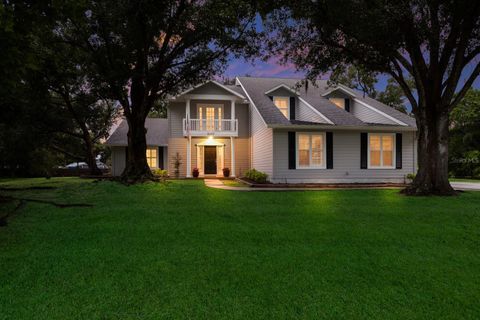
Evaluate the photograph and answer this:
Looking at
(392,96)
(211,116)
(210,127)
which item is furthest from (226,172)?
(392,96)

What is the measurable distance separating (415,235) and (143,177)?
12.4 metres

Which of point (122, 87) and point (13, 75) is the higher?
point (122, 87)

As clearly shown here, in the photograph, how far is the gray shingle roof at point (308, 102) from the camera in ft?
50.4

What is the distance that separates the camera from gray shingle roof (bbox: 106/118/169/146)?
868 inches

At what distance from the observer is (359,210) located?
24.1 feet

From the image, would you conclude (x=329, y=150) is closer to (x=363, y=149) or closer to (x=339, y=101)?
(x=363, y=149)

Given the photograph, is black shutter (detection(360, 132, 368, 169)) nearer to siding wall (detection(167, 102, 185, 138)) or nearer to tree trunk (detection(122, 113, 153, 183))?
tree trunk (detection(122, 113, 153, 183))

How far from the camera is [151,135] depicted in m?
23.7

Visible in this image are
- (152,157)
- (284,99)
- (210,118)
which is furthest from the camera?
(152,157)

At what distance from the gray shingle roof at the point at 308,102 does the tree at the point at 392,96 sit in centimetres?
1281

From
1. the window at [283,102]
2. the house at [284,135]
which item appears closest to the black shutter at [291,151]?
the house at [284,135]

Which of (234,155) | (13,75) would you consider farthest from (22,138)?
(13,75)

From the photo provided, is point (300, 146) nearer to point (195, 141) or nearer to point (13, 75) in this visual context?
point (195, 141)

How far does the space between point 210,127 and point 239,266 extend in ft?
53.8
